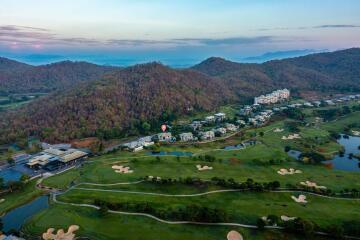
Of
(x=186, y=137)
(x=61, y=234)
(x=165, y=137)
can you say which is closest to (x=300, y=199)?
(x=61, y=234)

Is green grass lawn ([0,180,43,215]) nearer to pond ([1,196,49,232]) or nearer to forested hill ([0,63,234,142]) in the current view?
pond ([1,196,49,232])

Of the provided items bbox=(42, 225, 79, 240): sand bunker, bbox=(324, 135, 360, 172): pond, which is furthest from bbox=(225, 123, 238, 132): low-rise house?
bbox=(42, 225, 79, 240): sand bunker

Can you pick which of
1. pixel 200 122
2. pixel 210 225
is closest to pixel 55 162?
pixel 210 225

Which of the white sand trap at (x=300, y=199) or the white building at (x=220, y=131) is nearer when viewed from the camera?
the white sand trap at (x=300, y=199)

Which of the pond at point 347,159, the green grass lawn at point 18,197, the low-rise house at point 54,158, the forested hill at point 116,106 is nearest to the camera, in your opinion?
the green grass lawn at point 18,197

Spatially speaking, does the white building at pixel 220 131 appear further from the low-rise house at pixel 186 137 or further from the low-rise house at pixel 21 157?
the low-rise house at pixel 21 157

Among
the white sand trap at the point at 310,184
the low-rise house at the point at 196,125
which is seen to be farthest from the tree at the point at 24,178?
the low-rise house at the point at 196,125

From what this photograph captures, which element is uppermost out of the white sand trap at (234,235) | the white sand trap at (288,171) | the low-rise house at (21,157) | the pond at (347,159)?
the white sand trap at (234,235)

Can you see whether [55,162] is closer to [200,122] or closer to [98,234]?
[98,234]
